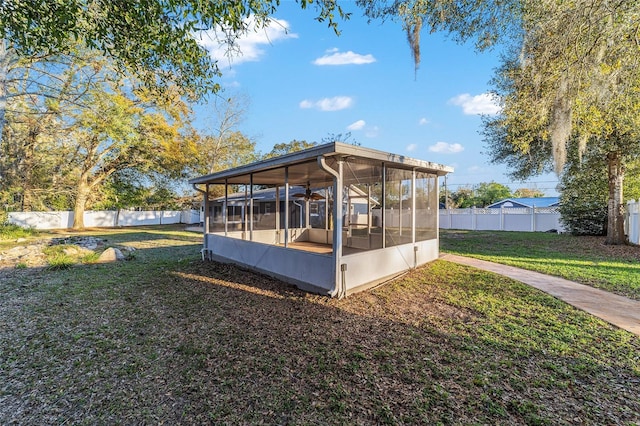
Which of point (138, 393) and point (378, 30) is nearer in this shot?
point (138, 393)

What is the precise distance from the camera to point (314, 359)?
301 cm

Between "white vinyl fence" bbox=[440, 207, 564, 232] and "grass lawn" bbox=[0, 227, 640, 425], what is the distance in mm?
14102

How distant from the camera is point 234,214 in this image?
8680mm

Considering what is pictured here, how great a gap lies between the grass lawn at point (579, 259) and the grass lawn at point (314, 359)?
1865 mm

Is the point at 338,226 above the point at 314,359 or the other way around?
above

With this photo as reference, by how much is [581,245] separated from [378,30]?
34.9 feet

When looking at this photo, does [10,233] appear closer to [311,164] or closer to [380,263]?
[311,164]

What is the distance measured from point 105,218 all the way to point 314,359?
88.7ft

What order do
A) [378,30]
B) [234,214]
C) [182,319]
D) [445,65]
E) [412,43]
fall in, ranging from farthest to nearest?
[234,214]
[445,65]
[378,30]
[412,43]
[182,319]

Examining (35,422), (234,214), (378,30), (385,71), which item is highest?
(385,71)

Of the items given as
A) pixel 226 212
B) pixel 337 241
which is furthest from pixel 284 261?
pixel 226 212

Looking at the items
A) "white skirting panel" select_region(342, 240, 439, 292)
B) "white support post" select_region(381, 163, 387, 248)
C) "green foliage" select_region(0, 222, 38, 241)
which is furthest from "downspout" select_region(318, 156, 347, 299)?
"green foliage" select_region(0, 222, 38, 241)

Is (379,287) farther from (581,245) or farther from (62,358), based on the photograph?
(581,245)

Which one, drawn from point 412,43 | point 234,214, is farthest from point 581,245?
point 234,214
